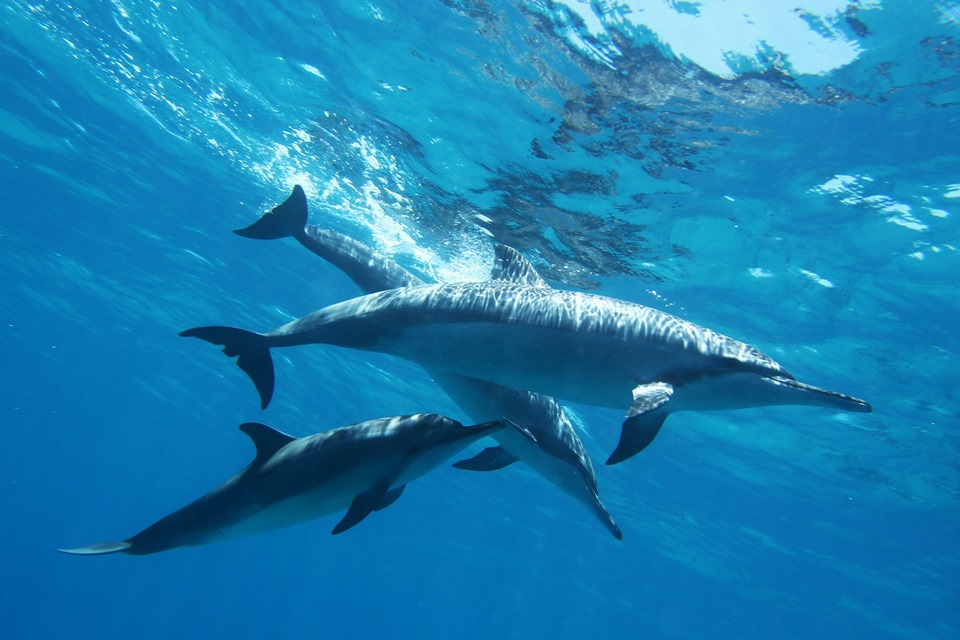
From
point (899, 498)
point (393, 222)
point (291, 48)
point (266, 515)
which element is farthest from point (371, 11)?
point (899, 498)

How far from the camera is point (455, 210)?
1350cm

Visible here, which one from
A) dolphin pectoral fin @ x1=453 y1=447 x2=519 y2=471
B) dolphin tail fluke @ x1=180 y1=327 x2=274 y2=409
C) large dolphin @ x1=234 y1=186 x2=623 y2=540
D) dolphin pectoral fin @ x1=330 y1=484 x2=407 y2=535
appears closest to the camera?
dolphin pectoral fin @ x1=330 y1=484 x2=407 y2=535

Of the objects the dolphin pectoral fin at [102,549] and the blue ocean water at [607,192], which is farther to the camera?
the blue ocean water at [607,192]

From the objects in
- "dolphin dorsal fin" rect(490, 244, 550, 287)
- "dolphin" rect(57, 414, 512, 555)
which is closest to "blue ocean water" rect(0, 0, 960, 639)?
"dolphin dorsal fin" rect(490, 244, 550, 287)

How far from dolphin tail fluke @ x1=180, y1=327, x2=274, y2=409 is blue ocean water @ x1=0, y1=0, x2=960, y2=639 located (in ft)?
20.3

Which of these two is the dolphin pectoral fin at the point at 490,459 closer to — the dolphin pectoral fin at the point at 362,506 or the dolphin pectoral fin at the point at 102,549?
the dolphin pectoral fin at the point at 362,506

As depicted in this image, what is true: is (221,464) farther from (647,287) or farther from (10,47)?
(647,287)

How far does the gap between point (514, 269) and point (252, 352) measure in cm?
346

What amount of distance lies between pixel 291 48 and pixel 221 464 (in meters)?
57.7

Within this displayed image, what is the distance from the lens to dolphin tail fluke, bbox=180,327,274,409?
6418 millimetres

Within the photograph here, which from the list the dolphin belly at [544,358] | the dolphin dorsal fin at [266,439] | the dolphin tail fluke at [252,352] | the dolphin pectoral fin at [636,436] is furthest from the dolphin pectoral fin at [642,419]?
the dolphin tail fluke at [252,352]

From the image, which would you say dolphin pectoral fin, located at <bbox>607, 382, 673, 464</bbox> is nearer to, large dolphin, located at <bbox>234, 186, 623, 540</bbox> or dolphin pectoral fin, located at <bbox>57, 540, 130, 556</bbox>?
large dolphin, located at <bbox>234, 186, 623, 540</bbox>

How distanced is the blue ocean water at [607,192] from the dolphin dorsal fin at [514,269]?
3.44 m

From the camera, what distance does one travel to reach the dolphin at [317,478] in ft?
14.8
